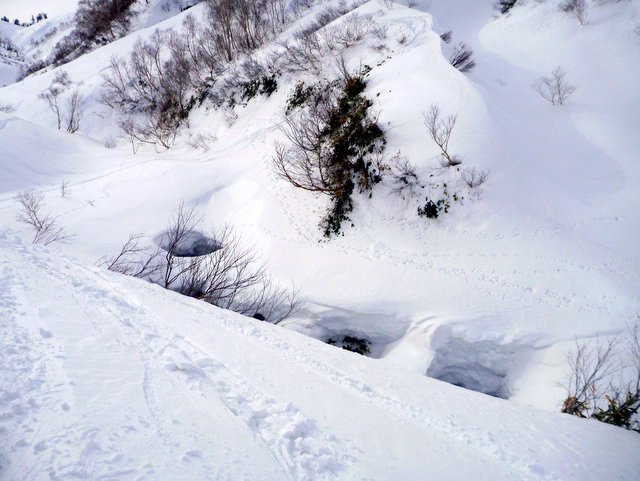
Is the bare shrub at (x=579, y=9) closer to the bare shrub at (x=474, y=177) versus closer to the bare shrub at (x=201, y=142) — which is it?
the bare shrub at (x=474, y=177)

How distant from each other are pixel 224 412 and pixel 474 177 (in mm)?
10196

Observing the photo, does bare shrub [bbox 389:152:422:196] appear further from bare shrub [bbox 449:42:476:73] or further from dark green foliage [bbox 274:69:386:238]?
bare shrub [bbox 449:42:476:73]

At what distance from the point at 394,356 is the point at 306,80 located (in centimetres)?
1679

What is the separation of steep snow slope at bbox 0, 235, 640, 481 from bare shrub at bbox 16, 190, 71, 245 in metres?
7.23

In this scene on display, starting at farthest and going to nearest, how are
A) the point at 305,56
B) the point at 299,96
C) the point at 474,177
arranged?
the point at 305,56 < the point at 299,96 < the point at 474,177

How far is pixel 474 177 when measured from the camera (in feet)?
34.6

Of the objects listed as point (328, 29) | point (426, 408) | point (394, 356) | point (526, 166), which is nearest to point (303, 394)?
point (426, 408)

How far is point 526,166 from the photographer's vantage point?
10.9 meters

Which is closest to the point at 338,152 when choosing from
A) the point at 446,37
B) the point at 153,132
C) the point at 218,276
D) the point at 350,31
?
the point at 218,276

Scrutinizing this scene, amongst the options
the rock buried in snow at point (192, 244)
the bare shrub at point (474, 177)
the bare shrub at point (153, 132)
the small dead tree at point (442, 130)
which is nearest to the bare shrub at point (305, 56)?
the bare shrub at point (153, 132)

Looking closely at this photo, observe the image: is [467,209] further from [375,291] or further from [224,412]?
[224,412]

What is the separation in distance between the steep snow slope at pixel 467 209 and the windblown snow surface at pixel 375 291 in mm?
71

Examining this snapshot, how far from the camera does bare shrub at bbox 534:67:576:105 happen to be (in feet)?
43.9

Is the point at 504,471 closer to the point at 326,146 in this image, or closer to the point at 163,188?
the point at 326,146
